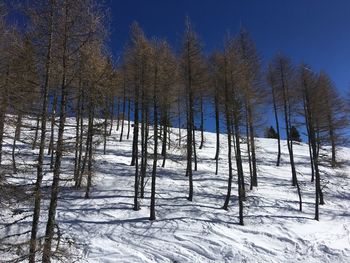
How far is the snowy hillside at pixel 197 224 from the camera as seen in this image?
13.6m

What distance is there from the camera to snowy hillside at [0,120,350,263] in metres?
13.6

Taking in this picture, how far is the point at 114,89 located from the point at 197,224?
1148 centimetres

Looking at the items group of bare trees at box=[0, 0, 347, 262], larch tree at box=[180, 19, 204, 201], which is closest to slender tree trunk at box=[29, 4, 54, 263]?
group of bare trees at box=[0, 0, 347, 262]

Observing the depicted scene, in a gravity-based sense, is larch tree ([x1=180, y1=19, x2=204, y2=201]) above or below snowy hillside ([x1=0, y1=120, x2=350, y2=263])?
above

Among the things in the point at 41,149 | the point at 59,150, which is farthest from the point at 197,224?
the point at 41,149

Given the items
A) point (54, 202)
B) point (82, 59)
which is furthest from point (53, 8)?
point (54, 202)

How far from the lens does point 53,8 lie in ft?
29.1

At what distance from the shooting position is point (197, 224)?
15.9 metres

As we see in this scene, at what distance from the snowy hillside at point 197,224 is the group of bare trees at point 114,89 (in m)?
0.91

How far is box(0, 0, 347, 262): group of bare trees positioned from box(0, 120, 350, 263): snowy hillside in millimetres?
911

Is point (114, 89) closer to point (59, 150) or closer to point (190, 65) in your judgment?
point (190, 65)

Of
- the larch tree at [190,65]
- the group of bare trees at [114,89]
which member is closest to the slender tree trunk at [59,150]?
the group of bare trees at [114,89]

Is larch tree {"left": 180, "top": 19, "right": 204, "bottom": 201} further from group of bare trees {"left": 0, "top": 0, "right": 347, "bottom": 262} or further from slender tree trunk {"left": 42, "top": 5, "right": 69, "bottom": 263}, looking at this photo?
slender tree trunk {"left": 42, "top": 5, "right": 69, "bottom": 263}

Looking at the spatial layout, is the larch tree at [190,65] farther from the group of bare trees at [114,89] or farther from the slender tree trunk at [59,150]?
the slender tree trunk at [59,150]
